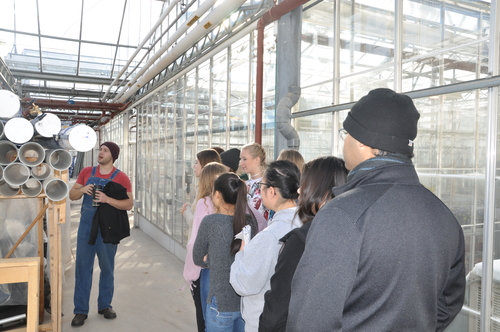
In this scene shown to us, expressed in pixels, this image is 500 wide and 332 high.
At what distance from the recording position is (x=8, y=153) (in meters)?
2.33

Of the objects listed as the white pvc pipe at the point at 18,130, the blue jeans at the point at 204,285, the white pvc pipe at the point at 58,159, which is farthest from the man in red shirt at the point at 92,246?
the blue jeans at the point at 204,285

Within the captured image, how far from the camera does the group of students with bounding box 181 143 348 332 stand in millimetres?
1378

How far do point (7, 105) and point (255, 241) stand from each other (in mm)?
1678

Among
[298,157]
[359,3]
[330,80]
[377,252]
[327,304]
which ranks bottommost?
[327,304]

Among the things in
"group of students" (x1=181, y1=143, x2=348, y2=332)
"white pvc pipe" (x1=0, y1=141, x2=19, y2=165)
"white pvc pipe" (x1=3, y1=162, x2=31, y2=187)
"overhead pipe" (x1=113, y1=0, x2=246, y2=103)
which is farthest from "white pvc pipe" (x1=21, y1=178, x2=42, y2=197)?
"overhead pipe" (x1=113, y1=0, x2=246, y2=103)

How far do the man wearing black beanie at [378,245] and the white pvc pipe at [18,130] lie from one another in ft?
6.45

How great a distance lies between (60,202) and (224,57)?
2.89 m

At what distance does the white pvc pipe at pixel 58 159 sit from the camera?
2471 millimetres

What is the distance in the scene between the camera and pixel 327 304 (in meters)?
0.95

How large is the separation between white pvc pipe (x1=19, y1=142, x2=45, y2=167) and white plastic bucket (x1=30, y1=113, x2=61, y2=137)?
0.09 m

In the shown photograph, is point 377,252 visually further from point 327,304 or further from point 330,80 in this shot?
point 330,80

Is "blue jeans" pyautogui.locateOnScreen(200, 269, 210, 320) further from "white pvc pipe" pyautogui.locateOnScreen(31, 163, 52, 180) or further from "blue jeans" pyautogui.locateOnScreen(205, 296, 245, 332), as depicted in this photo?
"white pvc pipe" pyautogui.locateOnScreen(31, 163, 52, 180)

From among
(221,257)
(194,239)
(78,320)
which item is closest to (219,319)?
(221,257)

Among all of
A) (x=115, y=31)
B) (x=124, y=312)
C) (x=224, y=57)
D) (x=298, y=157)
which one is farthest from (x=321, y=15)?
(x=115, y=31)
